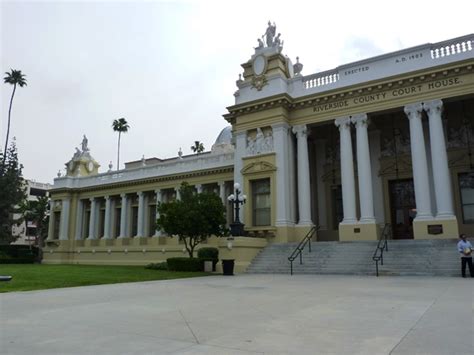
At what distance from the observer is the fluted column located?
69.2ft

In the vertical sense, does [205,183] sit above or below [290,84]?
below

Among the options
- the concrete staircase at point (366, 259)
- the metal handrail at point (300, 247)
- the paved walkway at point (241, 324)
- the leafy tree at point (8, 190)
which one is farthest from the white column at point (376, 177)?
the leafy tree at point (8, 190)

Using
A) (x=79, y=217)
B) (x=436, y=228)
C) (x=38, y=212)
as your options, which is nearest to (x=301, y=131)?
(x=436, y=228)

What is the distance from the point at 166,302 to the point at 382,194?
2063 cm

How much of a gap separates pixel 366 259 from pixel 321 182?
10.8m

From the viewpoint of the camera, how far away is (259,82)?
2706 centimetres

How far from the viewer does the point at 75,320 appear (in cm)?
644

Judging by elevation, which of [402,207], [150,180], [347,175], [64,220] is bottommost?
[402,207]

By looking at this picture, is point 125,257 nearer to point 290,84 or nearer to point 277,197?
point 277,197

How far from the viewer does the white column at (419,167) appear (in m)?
21.6

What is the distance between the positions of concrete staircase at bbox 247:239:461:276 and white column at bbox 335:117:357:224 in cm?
283

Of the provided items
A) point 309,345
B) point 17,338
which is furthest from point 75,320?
point 309,345

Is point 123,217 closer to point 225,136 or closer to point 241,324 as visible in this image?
point 225,136

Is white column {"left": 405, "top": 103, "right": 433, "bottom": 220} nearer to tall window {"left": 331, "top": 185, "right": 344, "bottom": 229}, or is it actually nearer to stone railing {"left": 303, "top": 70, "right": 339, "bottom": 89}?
stone railing {"left": 303, "top": 70, "right": 339, "bottom": 89}
